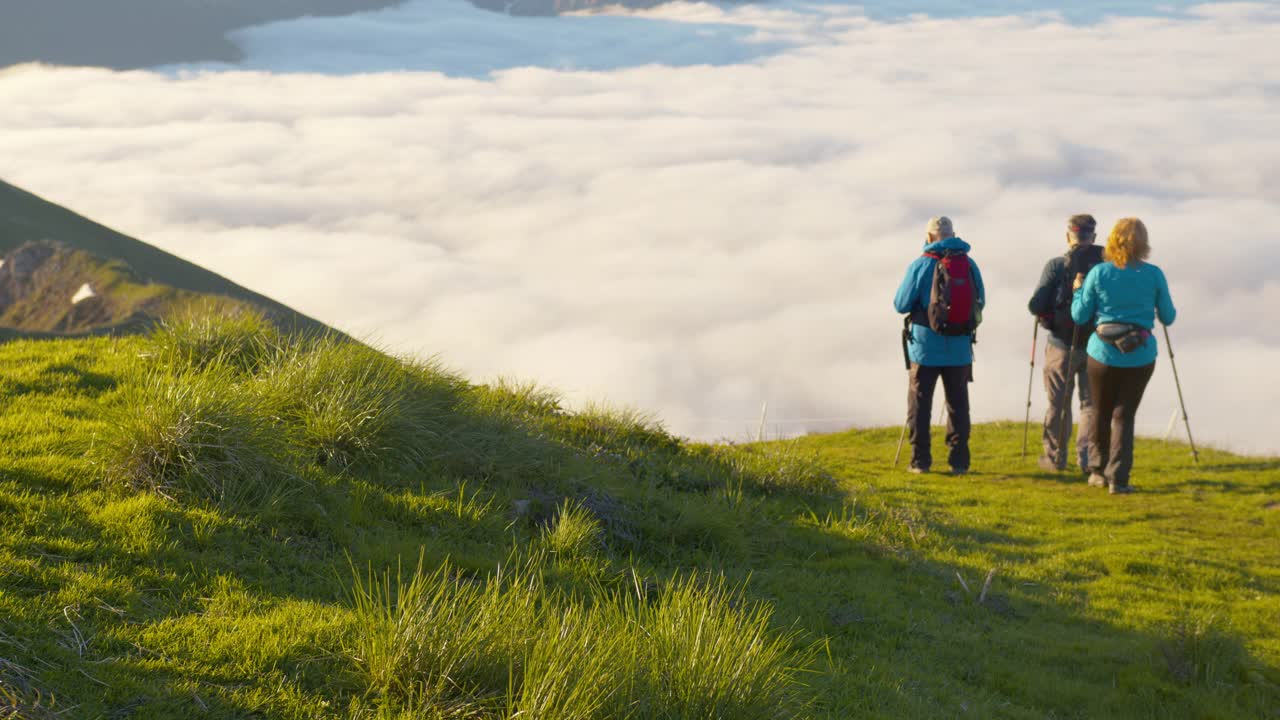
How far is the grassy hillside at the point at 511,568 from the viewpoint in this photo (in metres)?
4.29

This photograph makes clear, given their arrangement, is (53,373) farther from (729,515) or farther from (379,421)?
(729,515)

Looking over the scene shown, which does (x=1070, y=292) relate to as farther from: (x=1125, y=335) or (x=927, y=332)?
(x=927, y=332)

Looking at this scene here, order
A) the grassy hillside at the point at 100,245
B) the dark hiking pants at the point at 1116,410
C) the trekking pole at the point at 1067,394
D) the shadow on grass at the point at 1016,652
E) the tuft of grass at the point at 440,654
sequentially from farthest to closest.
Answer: the grassy hillside at the point at 100,245 → the trekking pole at the point at 1067,394 → the dark hiking pants at the point at 1116,410 → the shadow on grass at the point at 1016,652 → the tuft of grass at the point at 440,654

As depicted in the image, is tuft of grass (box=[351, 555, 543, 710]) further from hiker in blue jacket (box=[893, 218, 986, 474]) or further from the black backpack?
the black backpack

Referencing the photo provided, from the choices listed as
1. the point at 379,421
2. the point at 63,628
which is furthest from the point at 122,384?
the point at 63,628

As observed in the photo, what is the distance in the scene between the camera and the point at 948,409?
12492 millimetres

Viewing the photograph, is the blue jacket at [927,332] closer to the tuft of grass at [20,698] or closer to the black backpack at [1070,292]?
the black backpack at [1070,292]

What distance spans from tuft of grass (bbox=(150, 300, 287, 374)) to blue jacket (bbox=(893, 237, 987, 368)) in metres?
7.43

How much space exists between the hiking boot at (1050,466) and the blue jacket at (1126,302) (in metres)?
2.48

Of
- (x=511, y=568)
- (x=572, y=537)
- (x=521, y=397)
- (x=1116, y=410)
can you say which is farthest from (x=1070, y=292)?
(x=511, y=568)

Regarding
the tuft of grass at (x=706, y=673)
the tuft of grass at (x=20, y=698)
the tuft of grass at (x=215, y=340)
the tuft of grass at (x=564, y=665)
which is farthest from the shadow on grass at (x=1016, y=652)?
the tuft of grass at (x=215, y=340)

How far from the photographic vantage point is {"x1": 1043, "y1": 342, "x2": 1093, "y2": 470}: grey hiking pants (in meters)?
12.2

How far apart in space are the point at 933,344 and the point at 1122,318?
86.5 inches

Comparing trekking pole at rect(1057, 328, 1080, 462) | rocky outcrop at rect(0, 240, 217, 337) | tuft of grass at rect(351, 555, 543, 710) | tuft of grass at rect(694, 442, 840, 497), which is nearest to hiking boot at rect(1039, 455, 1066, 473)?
trekking pole at rect(1057, 328, 1080, 462)
